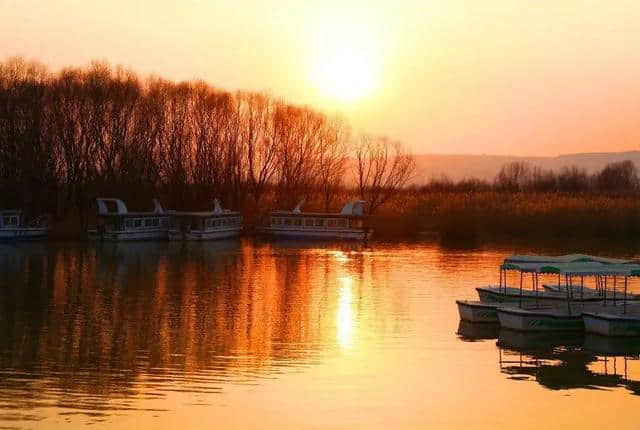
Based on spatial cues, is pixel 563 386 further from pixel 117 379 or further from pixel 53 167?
pixel 53 167

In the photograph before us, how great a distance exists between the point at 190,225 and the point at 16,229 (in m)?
13.6

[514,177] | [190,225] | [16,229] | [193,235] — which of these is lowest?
[193,235]

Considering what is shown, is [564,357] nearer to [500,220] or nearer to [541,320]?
[541,320]

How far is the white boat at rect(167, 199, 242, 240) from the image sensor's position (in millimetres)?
71500

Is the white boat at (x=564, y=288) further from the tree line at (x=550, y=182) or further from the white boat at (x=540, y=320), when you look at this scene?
the tree line at (x=550, y=182)

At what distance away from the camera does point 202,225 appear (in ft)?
238

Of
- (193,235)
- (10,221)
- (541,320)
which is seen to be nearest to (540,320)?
(541,320)

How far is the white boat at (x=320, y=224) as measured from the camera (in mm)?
76062

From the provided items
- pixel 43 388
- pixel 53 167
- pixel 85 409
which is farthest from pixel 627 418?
pixel 53 167

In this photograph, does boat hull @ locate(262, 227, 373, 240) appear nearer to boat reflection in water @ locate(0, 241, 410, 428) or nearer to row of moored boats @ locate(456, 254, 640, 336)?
boat reflection in water @ locate(0, 241, 410, 428)

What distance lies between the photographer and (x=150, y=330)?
2783 cm

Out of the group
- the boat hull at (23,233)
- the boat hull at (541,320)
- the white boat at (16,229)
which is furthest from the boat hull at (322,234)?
the boat hull at (541,320)

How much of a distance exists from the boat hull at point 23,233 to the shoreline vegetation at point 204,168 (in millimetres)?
3369

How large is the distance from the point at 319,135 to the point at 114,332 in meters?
67.4
